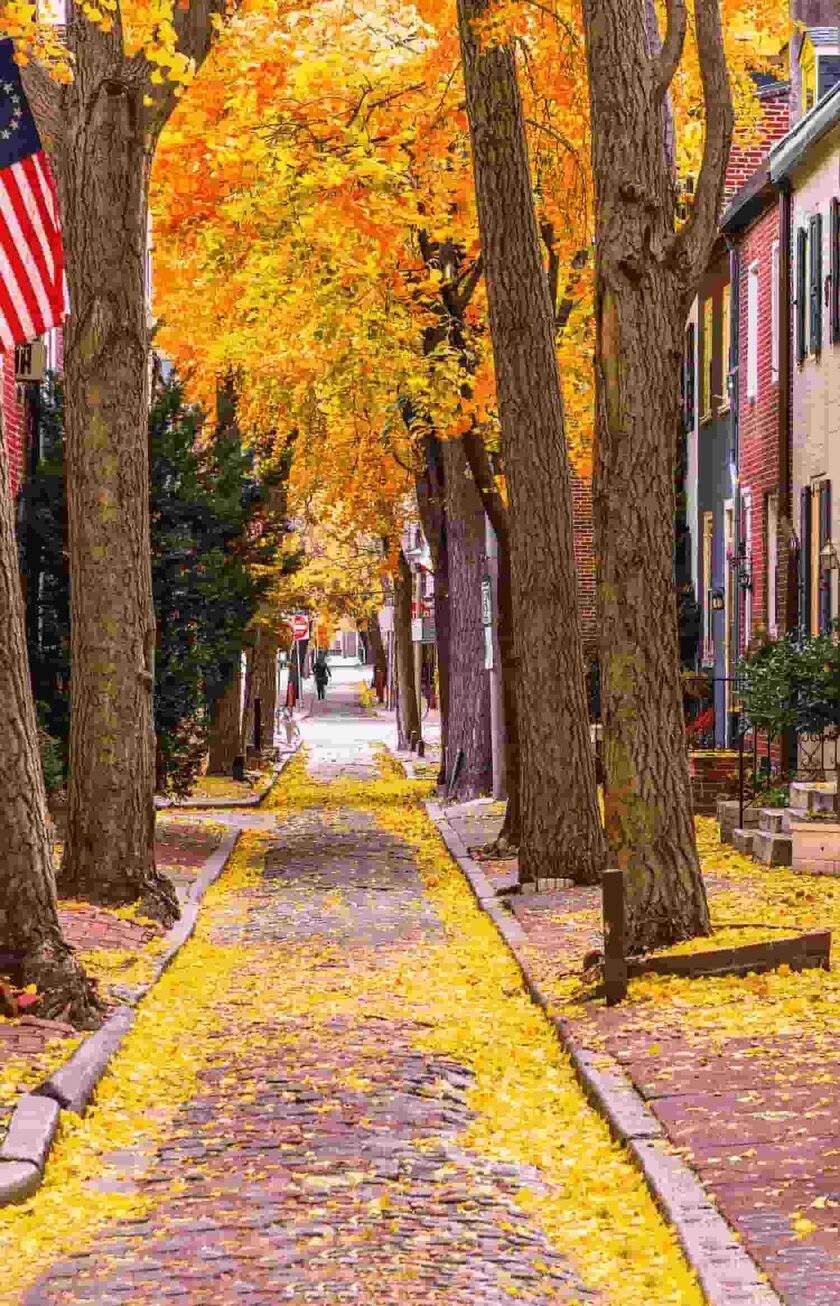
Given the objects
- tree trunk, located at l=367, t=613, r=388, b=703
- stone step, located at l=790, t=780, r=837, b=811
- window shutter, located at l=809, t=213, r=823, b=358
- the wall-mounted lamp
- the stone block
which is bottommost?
the stone block

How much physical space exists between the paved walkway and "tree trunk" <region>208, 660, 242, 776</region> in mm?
23477

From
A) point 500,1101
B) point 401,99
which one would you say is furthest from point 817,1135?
point 401,99

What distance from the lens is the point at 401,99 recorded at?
23531mm

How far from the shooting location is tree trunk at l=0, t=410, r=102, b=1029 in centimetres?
1148

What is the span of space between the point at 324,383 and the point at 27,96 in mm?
12852

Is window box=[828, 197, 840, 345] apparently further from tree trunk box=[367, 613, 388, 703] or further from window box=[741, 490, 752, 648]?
tree trunk box=[367, 613, 388, 703]

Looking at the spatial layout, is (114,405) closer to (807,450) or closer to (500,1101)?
(500,1101)

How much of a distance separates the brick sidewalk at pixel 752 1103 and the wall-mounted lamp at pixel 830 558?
34.0 ft

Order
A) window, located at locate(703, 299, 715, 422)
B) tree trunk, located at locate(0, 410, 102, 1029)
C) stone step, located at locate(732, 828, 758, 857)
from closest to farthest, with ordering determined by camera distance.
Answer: tree trunk, located at locate(0, 410, 102, 1029) < stone step, located at locate(732, 828, 758, 857) < window, located at locate(703, 299, 715, 422)

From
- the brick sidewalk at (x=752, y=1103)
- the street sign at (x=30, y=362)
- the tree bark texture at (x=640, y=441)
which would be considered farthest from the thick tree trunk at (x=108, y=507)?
the street sign at (x=30, y=362)

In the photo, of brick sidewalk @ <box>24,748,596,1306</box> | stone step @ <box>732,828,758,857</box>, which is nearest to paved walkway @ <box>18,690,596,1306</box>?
brick sidewalk @ <box>24,748,596,1306</box>

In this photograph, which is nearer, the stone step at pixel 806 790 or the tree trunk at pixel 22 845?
the tree trunk at pixel 22 845

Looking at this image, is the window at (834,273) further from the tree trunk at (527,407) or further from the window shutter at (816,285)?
the tree trunk at (527,407)

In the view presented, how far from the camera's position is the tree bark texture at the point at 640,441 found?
12.8 meters
